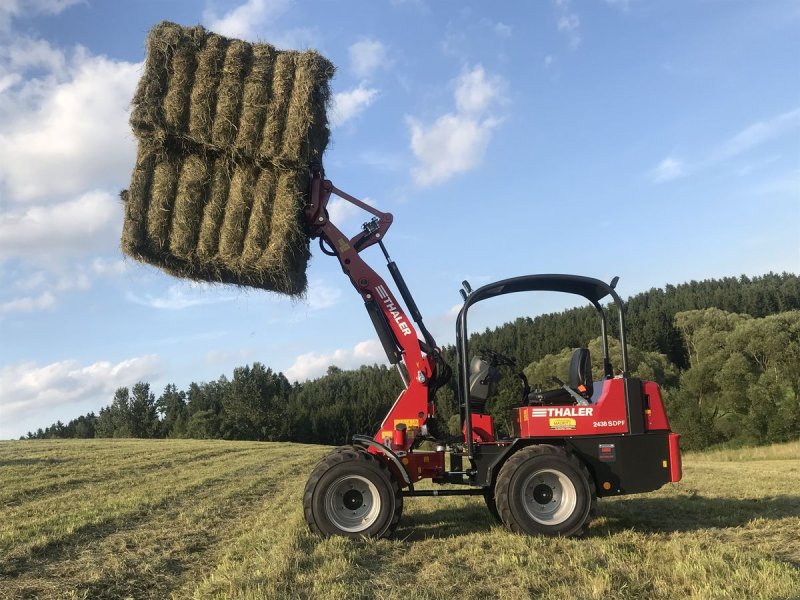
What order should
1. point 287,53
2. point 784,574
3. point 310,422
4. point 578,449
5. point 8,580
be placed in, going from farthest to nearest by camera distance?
point 310,422
point 287,53
point 578,449
point 8,580
point 784,574

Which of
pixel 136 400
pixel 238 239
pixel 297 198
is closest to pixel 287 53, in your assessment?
pixel 297 198

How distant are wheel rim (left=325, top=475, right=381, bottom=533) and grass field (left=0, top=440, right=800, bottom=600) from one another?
0.98ft

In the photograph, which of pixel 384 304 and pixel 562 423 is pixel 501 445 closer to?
pixel 562 423

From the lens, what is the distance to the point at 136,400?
98562mm

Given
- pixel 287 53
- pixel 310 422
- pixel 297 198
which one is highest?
pixel 287 53

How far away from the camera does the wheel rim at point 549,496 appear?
6.98 m

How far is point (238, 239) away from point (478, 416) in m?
3.61

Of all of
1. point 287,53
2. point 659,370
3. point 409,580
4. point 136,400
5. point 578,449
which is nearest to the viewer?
point 409,580

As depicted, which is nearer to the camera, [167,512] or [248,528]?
[248,528]

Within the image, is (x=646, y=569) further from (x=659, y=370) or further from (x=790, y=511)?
(x=659, y=370)

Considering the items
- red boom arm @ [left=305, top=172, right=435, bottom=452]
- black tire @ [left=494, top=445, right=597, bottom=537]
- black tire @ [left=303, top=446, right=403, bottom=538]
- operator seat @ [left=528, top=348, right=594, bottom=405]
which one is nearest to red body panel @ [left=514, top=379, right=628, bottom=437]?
operator seat @ [left=528, top=348, right=594, bottom=405]

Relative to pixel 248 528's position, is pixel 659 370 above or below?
above

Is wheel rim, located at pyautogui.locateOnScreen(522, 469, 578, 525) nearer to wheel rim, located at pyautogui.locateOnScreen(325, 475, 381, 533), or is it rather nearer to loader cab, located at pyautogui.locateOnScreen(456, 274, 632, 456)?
loader cab, located at pyautogui.locateOnScreen(456, 274, 632, 456)

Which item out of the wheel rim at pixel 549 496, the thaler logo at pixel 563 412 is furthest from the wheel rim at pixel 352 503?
the thaler logo at pixel 563 412
